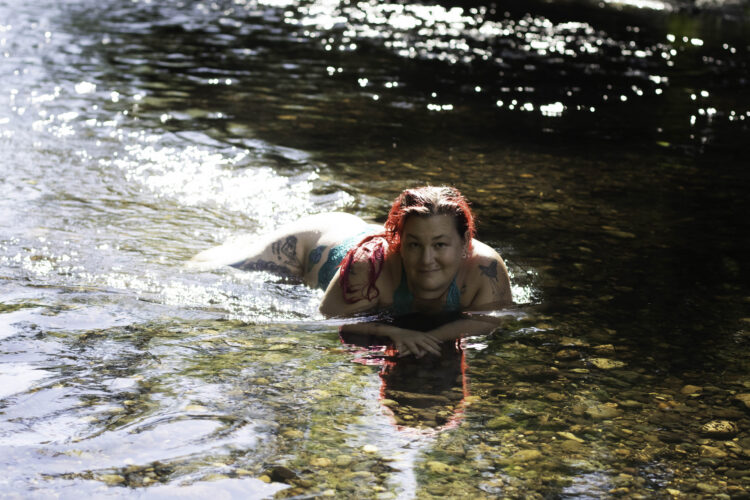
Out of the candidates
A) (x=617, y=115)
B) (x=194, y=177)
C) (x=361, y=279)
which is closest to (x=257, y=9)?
(x=617, y=115)

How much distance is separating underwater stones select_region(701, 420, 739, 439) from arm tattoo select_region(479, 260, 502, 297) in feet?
5.93

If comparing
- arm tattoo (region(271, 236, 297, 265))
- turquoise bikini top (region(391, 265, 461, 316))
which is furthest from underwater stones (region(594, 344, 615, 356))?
arm tattoo (region(271, 236, 297, 265))

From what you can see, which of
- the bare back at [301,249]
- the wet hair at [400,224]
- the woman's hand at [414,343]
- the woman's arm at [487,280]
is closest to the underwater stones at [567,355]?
the woman's arm at [487,280]

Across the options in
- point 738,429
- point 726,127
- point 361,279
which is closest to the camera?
point 738,429

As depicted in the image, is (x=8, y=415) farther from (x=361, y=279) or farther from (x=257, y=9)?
(x=257, y=9)

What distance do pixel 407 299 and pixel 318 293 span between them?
877mm

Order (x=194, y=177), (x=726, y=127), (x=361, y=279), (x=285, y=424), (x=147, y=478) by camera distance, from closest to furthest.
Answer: (x=147, y=478)
(x=285, y=424)
(x=361, y=279)
(x=194, y=177)
(x=726, y=127)

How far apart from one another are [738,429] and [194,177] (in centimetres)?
653

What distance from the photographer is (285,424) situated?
4.54 meters

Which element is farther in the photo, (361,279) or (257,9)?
(257,9)

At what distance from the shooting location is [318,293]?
22.4ft

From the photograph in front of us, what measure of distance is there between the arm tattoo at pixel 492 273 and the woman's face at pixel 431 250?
28 centimetres

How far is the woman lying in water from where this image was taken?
581 cm

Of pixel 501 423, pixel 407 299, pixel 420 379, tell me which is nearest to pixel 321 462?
pixel 501 423
